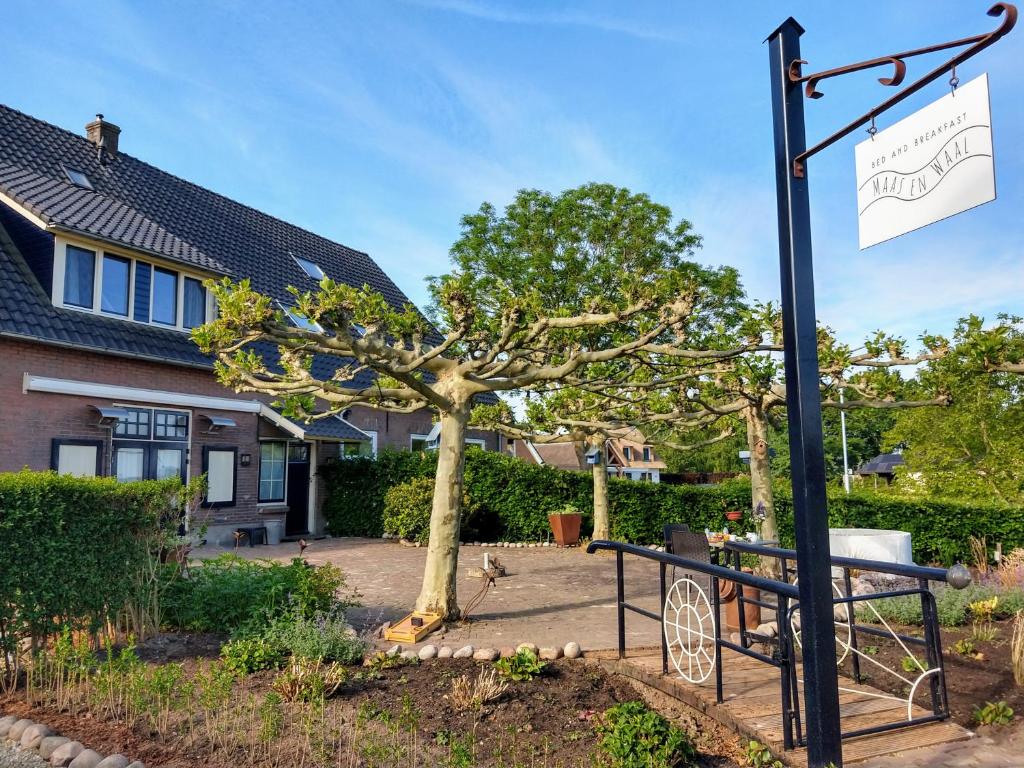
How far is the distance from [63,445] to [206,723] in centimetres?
1001

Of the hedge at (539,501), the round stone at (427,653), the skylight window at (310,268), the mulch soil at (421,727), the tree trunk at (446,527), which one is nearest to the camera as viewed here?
the mulch soil at (421,727)

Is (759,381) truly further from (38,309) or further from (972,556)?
(38,309)

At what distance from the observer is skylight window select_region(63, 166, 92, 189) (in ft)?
51.7

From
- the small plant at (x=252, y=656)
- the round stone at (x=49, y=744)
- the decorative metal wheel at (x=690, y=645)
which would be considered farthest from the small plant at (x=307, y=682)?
the decorative metal wheel at (x=690, y=645)

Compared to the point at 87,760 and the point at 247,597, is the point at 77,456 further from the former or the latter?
the point at 87,760

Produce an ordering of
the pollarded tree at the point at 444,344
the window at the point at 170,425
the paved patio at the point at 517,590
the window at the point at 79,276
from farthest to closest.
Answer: the window at the point at 170,425 → the window at the point at 79,276 → the paved patio at the point at 517,590 → the pollarded tree at the point at 444,344

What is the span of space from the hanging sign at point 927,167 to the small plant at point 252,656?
17.3 ft

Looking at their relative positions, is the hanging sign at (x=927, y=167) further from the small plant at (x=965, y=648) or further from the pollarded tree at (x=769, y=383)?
the small plant at (x=965, y=648)

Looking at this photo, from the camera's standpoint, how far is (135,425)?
14.0 meters

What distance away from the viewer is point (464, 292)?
7.12m

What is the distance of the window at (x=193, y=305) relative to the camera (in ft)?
50.6

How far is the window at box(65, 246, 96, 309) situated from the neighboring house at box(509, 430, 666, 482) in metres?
9.18

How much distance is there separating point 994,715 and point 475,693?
342cm

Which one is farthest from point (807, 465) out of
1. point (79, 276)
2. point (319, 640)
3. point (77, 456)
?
point (79, 276)
